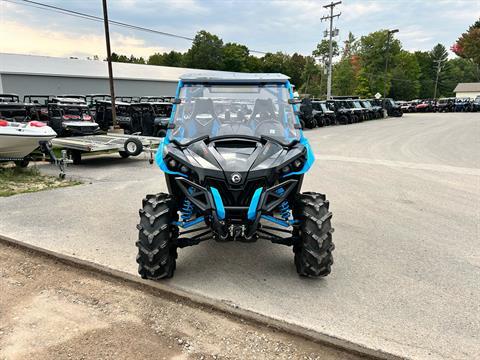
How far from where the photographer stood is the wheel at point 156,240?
3.81m

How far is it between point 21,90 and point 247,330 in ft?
118

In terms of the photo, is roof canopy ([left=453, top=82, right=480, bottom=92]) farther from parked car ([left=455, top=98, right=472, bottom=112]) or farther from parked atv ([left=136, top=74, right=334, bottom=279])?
parked atv ([left=136, top=74, right=334, bottom=279])

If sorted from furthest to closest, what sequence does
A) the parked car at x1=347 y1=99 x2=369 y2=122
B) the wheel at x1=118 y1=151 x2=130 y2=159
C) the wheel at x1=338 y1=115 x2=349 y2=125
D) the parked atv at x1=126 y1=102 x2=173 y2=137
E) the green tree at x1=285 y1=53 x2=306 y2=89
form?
the green tree at x1=285 y1=53 x2=306 y2=89
the parked car at x1=347 y1=99 x2=369 y2=122
the wheel at x1=338 y1=115 x2=349 y2=125
the parked atv at x1=126 y1=102 x2=173 y2=137
the wheel at x1=118 y1=151 x2=130 y2=159

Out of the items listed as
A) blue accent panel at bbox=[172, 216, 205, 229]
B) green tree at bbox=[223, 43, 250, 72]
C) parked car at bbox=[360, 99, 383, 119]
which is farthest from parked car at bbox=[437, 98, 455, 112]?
green tree at bbox=[223, 43, 250, 72]

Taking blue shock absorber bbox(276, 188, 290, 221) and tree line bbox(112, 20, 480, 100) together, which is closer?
blue shock absorber bbox(276, 188, 290, 221)

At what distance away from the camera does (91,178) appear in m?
9.65

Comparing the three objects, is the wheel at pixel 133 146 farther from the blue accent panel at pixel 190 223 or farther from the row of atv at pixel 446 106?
the row of atv at pixel 446 106

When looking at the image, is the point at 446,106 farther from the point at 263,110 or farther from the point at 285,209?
the point at 285,209

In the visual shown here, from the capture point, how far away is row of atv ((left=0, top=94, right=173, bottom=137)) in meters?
14.4

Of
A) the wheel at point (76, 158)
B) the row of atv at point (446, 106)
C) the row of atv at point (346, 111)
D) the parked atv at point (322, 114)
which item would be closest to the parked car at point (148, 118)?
the wheel at point (76, 158)

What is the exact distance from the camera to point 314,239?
12.5 ft

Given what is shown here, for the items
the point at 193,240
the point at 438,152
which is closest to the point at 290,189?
the point at 193,240

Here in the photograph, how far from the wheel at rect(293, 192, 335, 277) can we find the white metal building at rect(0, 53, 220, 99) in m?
34.1

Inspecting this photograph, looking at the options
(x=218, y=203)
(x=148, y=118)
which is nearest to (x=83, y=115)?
(x=148, y=118)
